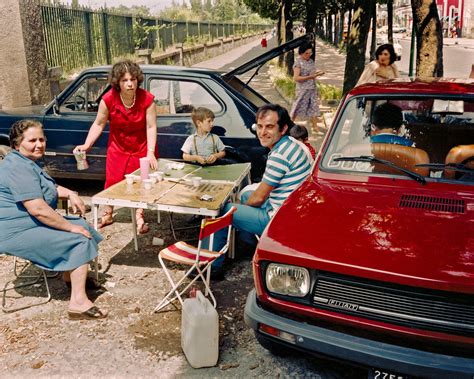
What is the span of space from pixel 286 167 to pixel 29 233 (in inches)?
82.2

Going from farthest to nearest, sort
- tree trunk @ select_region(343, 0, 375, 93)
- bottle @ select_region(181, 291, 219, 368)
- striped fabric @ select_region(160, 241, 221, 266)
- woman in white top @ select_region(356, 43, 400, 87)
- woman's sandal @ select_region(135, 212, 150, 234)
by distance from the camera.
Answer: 1. tree trunk @ select_region(343, 0, 375, 93)
2. woman in white top @ select_region(356, 43, 400, 87)
3. woman's sandal @ select_region(135, 212, 150, 234)
4. striped fabric @ select_region(160, 241, 221, 266)
5. bottle @ select_region(181, 291, 219, 368)

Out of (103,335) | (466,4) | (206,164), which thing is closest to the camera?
(103,335)

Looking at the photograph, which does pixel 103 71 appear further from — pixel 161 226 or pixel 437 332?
pixel 437 332

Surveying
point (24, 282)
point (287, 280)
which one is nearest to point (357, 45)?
point (24, 282)

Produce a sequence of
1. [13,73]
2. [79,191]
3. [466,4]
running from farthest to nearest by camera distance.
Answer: [466,4] < [13,73] < [79,191]

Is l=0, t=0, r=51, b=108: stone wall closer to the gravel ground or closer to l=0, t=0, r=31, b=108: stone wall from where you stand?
l=0, t=0, r=31, b=108: stone wall

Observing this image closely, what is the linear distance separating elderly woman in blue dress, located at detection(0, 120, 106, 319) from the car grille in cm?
209

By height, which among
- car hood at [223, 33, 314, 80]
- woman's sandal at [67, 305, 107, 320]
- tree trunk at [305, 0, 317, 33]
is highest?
tree trunk at [305, 0, 317, 33]

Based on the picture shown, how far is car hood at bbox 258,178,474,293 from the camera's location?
2.70 metres

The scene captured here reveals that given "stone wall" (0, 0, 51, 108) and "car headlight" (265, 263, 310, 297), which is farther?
"stone wall" (0, 0, 51, 108)

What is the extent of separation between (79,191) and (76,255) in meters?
3.57

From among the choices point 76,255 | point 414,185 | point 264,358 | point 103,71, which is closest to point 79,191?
point 103,71

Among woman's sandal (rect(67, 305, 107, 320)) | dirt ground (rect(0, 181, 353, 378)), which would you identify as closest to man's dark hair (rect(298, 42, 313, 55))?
dirt ground (rect(0, 181, 353, 378))

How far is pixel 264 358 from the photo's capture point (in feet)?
12.2
